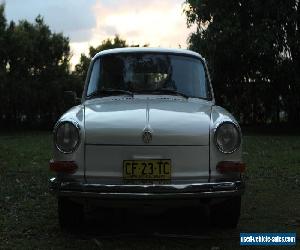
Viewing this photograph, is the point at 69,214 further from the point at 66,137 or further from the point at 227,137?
the point at 227,137

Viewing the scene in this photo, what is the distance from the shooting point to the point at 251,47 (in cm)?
2239

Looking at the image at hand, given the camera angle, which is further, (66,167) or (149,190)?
(66,167)

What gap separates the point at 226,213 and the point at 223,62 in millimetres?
18707

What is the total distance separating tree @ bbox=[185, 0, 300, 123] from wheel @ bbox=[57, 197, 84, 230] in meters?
17.4

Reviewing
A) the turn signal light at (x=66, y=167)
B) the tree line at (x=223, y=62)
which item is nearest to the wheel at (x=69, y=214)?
the turn signal light at (x=66, y=167)

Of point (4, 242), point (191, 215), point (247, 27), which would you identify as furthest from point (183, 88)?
point (247, 27)

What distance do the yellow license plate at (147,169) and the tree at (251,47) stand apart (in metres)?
17.7

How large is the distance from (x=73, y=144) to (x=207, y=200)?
1.35 meters

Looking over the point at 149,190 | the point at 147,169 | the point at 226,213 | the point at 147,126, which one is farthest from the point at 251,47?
the point at 149,190

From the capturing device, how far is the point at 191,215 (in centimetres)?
662

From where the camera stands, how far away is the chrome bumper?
4.97 m

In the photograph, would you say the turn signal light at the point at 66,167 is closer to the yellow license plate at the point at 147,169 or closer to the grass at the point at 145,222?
the yellow license plate at the point at 147,169

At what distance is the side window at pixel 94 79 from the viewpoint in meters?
6.70

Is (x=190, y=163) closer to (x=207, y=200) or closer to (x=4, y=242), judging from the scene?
(x=207, y=200)
